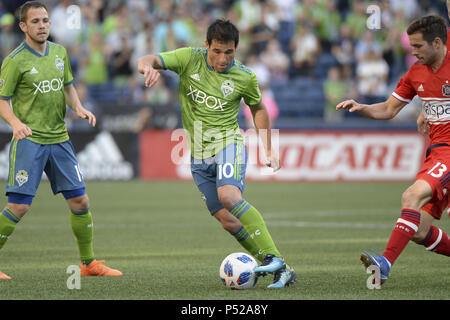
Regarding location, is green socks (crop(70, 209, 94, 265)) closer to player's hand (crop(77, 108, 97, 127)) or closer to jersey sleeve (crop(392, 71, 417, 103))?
player's hand (crop(77, 108, 97, 127))

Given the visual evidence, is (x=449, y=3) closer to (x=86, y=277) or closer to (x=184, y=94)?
(x=184, y=94)

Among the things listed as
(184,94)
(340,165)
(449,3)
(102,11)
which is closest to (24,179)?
(184,94)

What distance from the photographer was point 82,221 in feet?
25.7

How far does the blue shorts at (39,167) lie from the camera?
747cm

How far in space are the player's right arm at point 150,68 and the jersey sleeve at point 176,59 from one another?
78 mm

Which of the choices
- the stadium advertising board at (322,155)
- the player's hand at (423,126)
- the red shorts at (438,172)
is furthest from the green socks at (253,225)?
the stadium advertising board at (322,155)

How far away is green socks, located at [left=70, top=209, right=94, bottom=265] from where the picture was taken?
25.6 feet

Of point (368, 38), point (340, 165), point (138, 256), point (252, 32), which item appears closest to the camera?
point (138, 256)

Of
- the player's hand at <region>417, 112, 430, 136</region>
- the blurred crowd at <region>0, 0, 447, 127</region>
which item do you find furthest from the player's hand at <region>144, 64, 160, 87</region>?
the blurred crowd at <region>0, 0, 447, 127</region>

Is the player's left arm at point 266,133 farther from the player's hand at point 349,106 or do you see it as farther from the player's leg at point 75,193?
the player's leg at point 75,193

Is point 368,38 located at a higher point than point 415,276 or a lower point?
higher

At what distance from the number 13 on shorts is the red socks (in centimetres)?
34
